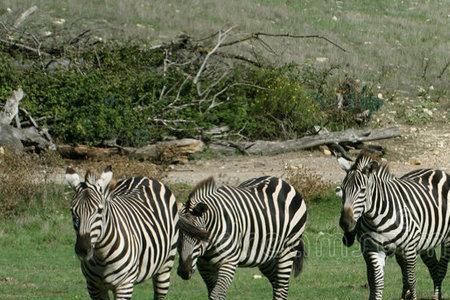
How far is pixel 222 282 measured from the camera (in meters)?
10.8

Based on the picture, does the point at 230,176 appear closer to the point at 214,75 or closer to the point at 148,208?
the point at 214,75

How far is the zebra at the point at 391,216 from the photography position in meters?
11.4

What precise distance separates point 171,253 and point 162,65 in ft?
51.0

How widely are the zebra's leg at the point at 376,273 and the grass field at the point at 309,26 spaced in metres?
19.0

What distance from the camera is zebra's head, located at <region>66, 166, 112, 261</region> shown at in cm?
877

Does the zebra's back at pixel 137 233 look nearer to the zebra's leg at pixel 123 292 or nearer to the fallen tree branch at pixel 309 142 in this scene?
the zebra's leg at pixel 123 292

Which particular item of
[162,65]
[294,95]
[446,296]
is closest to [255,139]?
[294,95]

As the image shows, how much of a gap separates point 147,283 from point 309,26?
2494cm

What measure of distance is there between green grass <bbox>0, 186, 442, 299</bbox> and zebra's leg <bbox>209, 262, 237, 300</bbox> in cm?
228

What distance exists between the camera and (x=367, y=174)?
1144cm

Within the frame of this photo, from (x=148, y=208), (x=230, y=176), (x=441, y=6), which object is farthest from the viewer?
(x=441, y=6)

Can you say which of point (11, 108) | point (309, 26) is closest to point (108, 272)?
point (11, 108)

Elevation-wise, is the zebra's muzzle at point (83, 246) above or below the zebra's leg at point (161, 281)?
above

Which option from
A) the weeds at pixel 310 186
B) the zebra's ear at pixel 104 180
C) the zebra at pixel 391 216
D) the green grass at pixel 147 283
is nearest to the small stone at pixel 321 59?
the weeds at pixel 310 186
